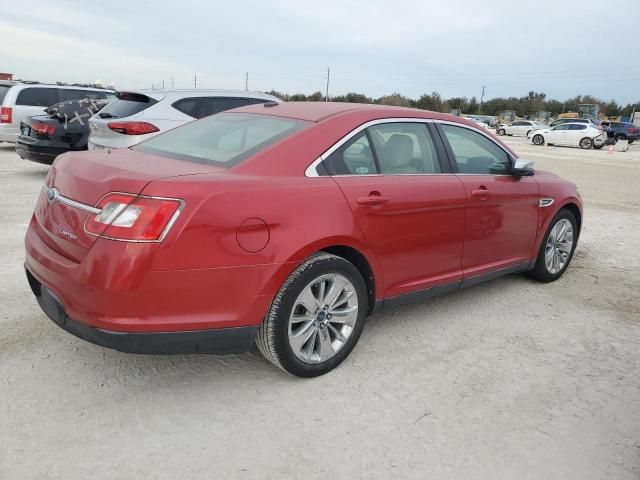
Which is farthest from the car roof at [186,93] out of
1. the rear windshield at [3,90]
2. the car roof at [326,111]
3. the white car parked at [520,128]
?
the white car parked at [520,128]

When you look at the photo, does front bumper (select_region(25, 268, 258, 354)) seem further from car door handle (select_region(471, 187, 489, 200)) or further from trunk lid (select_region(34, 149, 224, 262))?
car door handle (select_region(471, 187, 489, 200))

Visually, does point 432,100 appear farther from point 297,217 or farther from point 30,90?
point 297,217

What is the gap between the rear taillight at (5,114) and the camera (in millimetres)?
11578

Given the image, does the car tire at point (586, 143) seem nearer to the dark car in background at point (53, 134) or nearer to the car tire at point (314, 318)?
the dark car in background at point (53, 134)

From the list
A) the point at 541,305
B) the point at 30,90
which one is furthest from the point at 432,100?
the point at 541,305

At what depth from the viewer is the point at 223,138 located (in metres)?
3.40

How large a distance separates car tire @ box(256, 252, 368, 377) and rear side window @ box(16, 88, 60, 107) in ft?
36.6

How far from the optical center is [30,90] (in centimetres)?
1175

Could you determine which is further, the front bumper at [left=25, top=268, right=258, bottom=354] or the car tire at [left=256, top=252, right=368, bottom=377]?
the car tire at [left=256, top=252, right=368, bottom=377]

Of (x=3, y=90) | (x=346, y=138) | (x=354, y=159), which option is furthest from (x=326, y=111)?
(x=3, y=90)

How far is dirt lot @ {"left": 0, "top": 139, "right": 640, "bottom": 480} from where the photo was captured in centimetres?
238

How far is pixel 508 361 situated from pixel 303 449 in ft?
5.26

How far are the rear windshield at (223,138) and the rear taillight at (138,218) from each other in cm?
54

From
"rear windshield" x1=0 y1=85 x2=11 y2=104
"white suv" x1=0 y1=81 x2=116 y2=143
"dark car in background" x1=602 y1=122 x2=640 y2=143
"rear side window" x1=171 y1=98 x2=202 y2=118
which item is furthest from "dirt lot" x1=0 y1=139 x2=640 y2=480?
"dark car in background" x1=602 y1=122 x2=640 y2=143
